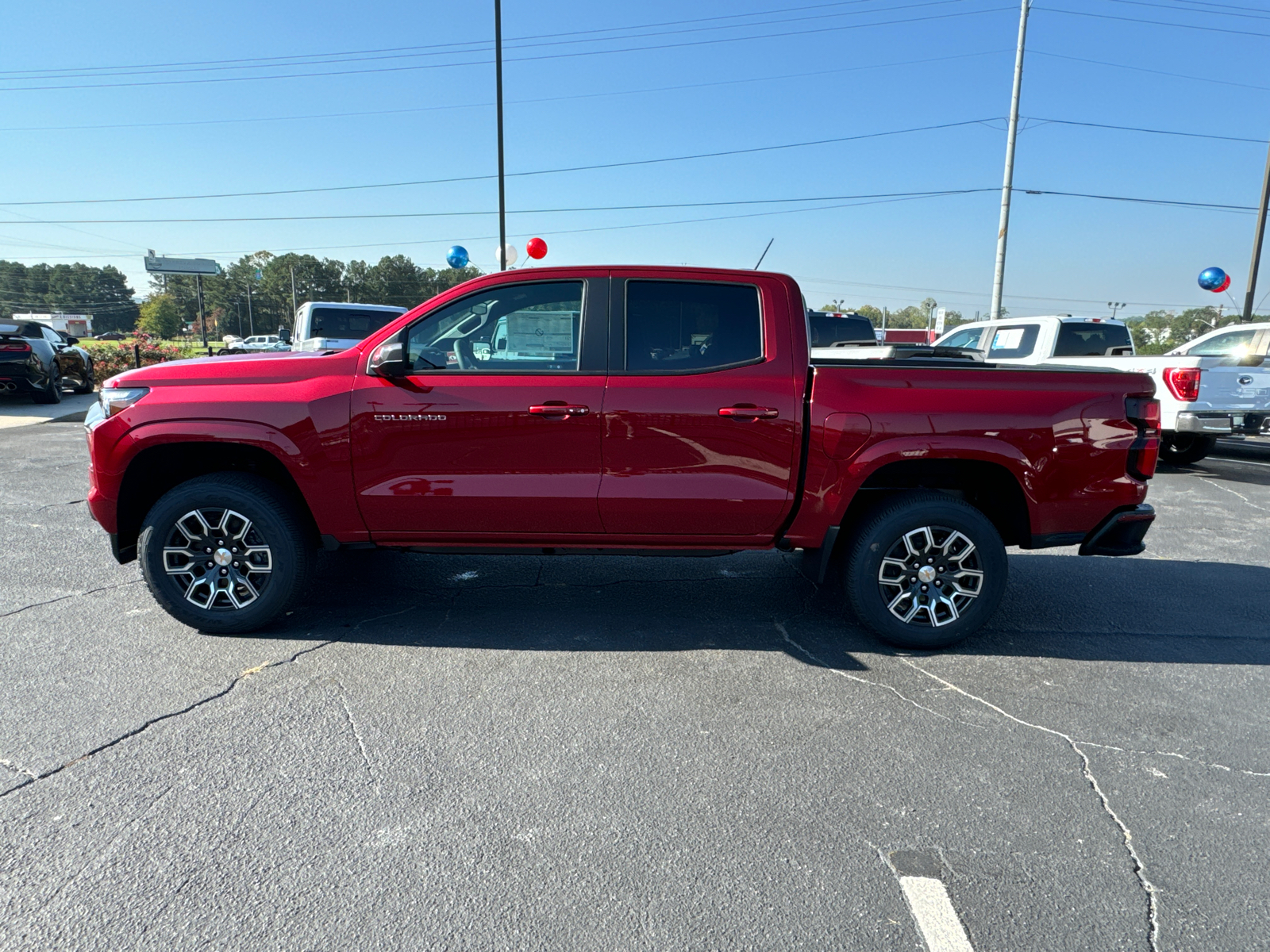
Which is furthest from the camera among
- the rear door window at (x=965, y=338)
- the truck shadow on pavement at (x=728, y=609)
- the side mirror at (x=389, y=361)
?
the rear door window at (x=965, y=338)

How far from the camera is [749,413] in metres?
3.89

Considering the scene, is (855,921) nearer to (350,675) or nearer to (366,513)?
(350,675)

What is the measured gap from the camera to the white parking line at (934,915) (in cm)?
206

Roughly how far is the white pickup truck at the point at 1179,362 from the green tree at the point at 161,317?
147 metres

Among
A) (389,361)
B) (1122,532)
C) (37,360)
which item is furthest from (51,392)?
(1122,532)

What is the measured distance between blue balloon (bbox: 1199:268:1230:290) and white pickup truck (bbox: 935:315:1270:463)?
10.5m

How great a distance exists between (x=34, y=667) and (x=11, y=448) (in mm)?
8494

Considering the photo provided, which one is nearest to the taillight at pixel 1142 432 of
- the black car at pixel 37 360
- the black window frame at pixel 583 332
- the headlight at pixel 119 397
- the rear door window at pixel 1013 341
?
the black window frame at pixel 583 332

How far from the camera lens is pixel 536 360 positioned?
13.2ft

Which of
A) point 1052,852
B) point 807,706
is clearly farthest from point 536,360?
point 1052,852

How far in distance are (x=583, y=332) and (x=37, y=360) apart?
15.0 m

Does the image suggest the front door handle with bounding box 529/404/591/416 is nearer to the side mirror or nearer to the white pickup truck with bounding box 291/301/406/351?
the side mirror

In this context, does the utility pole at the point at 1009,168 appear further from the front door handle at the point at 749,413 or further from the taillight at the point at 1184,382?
the front door handle at the point at 749,413

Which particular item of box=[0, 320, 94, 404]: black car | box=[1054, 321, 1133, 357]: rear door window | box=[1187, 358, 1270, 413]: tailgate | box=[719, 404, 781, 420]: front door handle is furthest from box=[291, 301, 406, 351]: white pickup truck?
box=[1187, 358, 1270, 413]: tailgate
